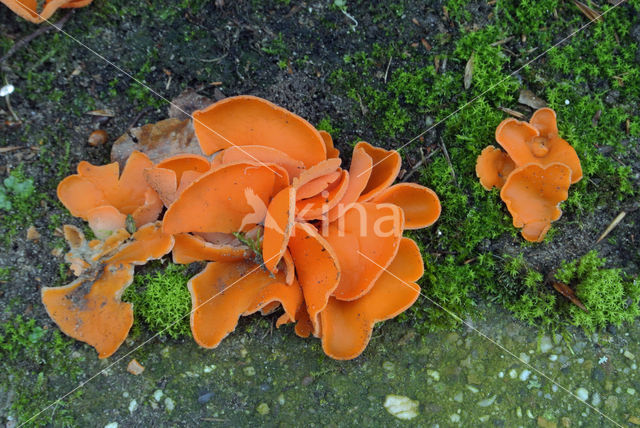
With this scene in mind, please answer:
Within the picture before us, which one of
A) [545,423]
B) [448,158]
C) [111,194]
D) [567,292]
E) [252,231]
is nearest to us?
[252,231]

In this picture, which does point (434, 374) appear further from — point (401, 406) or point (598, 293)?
point (598, 293)

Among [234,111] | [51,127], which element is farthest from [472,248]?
[51,127]

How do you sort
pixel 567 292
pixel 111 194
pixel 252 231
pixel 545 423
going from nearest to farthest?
1. pixel 252 231
2. pixel 111 194
3. pixel 545 423
4. pixel 567 292

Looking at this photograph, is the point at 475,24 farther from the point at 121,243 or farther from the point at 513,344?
the point at 121,243

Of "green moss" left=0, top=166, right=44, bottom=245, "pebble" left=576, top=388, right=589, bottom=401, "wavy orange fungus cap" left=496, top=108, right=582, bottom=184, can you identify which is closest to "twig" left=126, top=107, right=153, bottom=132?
"green moss" left=0, top=166, right=44, bottom=245

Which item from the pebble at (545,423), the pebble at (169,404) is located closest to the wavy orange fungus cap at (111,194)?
the pebble at (169,404)

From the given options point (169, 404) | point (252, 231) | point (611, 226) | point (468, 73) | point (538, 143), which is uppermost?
point (468, 73)

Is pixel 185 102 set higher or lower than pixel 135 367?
higher

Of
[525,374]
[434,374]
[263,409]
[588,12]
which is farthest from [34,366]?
[588,12]
